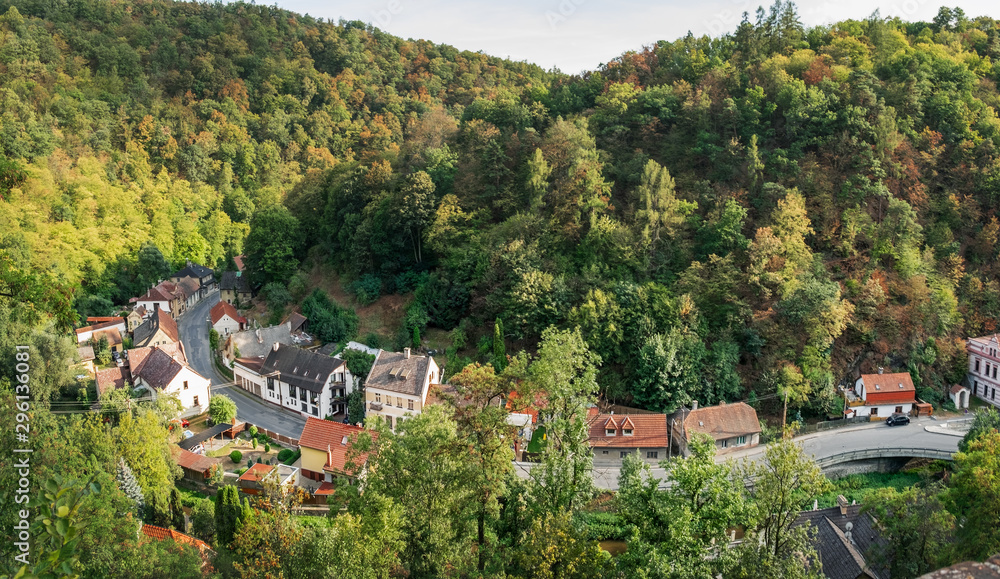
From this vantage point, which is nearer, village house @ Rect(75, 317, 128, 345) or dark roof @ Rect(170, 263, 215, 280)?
village house @ Rect(75, 317, 128, 345)

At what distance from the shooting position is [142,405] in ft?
108

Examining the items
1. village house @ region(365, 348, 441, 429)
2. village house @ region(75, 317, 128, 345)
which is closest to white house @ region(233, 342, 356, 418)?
village house @ region(365, 348, 441, 429)

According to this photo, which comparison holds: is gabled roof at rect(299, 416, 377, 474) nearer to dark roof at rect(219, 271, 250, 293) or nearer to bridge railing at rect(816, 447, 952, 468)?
bridge railing at rect(816, 447, 952, 468)

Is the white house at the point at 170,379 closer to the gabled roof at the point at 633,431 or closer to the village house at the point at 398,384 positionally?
the village house at the point at 398,384

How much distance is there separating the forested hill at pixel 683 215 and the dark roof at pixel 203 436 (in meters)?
9.43

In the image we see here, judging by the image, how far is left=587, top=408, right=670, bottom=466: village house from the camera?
31.6 meters

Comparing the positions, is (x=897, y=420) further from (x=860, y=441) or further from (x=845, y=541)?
(x=845, y=541)

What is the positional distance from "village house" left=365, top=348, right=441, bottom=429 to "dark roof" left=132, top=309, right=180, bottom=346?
16.8m

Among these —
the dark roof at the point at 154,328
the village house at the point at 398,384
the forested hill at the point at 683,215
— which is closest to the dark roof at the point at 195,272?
the forested hill at the point at 683,215

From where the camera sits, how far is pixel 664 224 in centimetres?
3853

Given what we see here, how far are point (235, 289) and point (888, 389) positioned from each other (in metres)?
41.1

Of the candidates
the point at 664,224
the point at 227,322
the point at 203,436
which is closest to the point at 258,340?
the point at 227,322

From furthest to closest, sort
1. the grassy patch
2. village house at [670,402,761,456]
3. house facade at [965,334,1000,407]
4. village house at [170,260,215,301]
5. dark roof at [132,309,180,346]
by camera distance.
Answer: village house at [170,260,215,301]
dark roof at [132,309,180,346]
house facade at [965,334,1000,407]
village house at [670,402,761,456]
the grassy patch

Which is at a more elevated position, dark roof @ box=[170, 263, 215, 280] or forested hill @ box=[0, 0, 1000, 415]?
forested hill @ box=[0, 0, 1000, 415]
